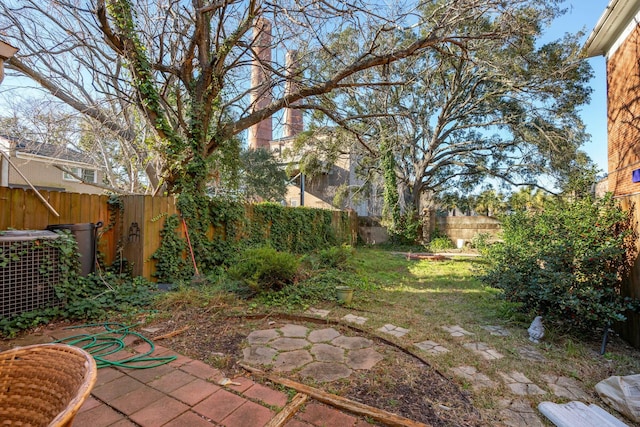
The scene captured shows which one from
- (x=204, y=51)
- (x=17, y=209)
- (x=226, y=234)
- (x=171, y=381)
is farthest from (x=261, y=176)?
(x=171, y=381)

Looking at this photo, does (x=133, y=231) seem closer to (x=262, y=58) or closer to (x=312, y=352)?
(x=312, y=352)

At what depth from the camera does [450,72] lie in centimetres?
1184

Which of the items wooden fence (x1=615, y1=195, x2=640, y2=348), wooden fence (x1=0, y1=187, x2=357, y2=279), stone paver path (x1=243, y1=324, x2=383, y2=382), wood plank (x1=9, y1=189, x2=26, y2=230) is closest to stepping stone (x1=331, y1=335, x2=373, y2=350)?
stone paver path (x1=243, y1=324, x2=383, y2=382)

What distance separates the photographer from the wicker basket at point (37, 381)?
36.3 inches

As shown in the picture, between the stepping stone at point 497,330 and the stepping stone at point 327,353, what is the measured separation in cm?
185

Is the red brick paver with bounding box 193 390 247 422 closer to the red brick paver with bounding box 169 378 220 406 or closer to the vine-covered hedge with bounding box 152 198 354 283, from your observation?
the red brick paver with bounding box 169 378 220 406

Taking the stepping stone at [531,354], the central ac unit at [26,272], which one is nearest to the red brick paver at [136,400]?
the central ac unit at [26,272]

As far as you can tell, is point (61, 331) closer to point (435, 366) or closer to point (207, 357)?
point (207, 357)

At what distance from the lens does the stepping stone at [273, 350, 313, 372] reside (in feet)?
7.59

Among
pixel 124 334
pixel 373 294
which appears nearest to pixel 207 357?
pixel 124 334

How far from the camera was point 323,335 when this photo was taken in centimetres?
304

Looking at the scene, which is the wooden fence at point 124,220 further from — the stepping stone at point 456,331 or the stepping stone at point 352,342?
the stepping stone at point 456,331

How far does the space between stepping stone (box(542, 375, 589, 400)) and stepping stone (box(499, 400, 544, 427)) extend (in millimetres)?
377

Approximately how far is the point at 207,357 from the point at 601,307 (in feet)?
12.0
